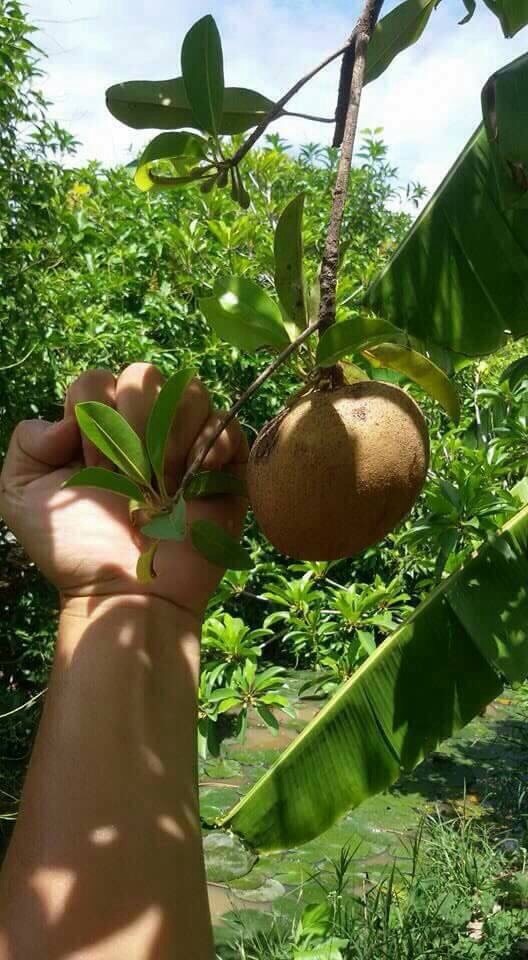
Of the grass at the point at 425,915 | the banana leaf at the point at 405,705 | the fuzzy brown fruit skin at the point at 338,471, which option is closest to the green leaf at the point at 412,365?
the fuzzy brown fruit skin at the point at 338,471

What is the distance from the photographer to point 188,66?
697 mm

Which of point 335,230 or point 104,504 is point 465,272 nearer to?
point 104,504

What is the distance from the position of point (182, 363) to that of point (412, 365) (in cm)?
228

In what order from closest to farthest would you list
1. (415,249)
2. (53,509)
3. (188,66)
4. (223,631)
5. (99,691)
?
(188,66) → (99,691) → (53,509) → (415,249) → (223,631)

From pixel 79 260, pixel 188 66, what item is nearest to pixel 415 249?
pixel 188 66

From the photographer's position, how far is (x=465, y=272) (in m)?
1.19

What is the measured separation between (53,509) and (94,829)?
33 centimetres

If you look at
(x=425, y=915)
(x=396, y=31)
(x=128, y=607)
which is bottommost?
(x=425, y=915)

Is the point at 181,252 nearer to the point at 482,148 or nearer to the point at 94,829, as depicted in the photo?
the point at 482,148

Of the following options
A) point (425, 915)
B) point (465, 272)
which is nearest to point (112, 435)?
point (465, 272)

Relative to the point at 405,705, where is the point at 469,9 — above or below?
above

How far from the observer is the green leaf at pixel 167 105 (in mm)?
800

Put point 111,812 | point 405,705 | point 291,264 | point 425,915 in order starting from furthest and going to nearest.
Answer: point 425,915 → point 405,705 → point 111,812 → point 291,264

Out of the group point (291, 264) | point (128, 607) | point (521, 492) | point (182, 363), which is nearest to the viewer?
point (291, 264)
